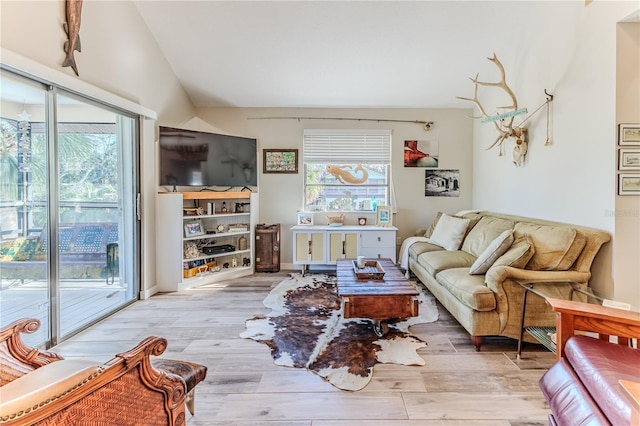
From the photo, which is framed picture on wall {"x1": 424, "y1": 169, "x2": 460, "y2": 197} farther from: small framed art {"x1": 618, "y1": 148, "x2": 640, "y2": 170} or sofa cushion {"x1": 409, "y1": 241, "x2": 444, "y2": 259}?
small framed art {"x1": 618, "y1": 148, "x2": 640, "y2": 170}

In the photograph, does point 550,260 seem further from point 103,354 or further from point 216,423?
point 103,354

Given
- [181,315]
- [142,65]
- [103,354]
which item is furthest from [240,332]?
[142,65]

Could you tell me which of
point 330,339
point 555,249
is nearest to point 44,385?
point 330,339

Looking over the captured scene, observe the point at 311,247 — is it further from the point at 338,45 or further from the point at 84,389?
the point at 84,389

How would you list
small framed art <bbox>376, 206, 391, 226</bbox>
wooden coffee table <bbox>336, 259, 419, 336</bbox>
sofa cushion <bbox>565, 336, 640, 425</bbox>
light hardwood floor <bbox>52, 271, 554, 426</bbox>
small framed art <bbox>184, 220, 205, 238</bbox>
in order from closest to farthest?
sofa cushion <bbox>565, 336, 640, 425</bbox> → light hardwood floor <bbox>52, 271, 554, 426</bbox> → wooden coffee table <bbox>336, 259, 419, 336</bbox> → small framed art <bbox>184, 220, 205, 238</bbox> → small framed art <bbox>376, 206, 391, 226</bbox>

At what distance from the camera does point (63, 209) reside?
2.72 m

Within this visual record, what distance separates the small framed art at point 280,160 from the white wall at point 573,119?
9.94 ft

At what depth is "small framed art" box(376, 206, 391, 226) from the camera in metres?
4.79

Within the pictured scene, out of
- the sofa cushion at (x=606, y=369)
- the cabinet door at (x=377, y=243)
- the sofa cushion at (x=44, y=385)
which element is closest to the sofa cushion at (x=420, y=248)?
the cabinet door at (x=377, y=243)

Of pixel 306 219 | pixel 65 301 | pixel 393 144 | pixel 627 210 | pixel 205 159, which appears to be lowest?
pixel 65 301

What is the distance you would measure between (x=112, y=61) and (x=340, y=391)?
3578mm

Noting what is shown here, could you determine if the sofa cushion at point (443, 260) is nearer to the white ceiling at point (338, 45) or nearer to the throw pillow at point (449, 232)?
the throw pillow at point (449, 232)

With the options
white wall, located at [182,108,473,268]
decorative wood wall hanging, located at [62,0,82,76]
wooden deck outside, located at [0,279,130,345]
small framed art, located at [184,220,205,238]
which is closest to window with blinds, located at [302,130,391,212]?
white wall, located at [182,108,473,268]

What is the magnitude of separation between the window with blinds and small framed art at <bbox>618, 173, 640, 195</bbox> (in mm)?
2923
